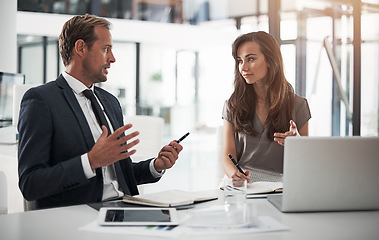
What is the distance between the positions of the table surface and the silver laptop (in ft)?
0.15

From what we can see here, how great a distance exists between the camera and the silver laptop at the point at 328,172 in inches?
61.5

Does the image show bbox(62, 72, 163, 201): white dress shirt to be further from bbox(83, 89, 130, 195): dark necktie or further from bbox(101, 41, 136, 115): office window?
bbox(101, 41, 136, 115): office window

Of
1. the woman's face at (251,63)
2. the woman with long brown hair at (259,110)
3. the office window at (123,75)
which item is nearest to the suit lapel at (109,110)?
the woman with long brown hair at (259,110)

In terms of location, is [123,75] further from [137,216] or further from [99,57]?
[137,216]

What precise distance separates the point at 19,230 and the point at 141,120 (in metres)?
2.27

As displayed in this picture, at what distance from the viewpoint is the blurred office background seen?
5.29 meters

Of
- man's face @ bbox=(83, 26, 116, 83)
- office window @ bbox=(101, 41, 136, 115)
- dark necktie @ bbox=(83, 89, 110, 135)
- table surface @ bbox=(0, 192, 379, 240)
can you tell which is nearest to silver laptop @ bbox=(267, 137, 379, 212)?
table surface @ bbox=(0, 192, 379, 240)

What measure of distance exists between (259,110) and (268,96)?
0.10 meters

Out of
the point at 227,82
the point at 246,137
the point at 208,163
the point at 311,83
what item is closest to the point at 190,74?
the point at 227,82

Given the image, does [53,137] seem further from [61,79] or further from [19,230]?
[19,230]

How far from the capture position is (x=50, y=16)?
8188mm

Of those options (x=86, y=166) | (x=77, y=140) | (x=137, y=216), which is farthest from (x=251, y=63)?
(x=137, y=216)

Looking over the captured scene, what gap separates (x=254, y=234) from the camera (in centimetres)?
138

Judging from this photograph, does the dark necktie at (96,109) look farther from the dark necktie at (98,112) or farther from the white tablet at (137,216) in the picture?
the white tablet at (137,216)
